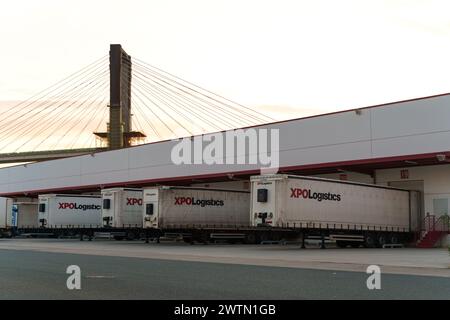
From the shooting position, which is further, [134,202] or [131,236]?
[131,236]

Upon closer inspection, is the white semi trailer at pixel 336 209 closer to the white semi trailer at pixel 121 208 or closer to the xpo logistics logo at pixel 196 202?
the xpo logistics logo at pixel 196 202

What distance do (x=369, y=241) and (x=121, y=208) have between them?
57.5ft

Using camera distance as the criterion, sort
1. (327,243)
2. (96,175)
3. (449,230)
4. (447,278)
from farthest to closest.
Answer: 1. (96,175)
2. (327,243)
3. (449,230)
4. (447,278)

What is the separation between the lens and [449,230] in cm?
3625

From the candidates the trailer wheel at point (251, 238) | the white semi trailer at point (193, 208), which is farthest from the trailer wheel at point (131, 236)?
the trailer wheel at point (251, 238)

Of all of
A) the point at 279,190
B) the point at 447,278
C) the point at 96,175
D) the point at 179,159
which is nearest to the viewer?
the point at 447,278

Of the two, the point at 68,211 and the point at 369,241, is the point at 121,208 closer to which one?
the point at 68,211

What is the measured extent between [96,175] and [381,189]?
30.4 metres

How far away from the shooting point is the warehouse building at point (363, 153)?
35.0 m

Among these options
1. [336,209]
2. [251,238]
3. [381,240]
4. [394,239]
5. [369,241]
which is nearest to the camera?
[336,209]

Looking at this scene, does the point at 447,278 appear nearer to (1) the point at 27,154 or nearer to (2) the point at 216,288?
(2) the point at 216,288

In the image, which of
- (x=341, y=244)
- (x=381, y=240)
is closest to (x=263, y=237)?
(x=341, y=244)

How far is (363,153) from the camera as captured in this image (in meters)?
37.7

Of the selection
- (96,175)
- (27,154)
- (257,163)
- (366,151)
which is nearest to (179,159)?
(257,163)
